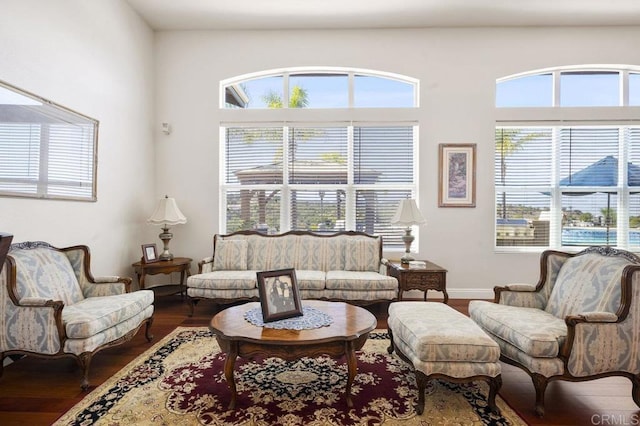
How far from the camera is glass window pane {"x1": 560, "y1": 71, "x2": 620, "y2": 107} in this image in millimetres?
4668

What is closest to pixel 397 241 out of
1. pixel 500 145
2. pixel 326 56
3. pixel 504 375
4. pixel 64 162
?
pixel 500 145

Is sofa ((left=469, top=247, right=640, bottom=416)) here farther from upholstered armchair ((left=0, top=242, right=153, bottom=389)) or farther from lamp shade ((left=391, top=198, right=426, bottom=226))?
upholstered armchair ((left=0, top=242, right=153, bottom=389))

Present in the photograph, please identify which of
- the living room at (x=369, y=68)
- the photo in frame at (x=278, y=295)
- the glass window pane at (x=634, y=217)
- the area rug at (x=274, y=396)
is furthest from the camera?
the glass window pane at (x=634, y=217)

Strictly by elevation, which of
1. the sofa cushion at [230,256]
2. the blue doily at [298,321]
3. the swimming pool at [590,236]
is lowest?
the blue doily at [298,321]

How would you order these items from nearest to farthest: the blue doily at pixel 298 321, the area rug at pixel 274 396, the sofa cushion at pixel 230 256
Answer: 1. the area rug at pixel 274 396
2. the blue doily at pixel 298 321
3. the sofa cushion at pixel 230 256

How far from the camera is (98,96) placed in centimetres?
368

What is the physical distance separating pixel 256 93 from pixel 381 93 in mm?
1779

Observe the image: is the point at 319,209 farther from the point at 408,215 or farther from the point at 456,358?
the point at 456,358

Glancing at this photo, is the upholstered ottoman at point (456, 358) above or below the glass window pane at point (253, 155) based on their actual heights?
below

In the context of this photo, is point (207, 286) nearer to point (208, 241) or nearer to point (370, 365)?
point (208, 241)

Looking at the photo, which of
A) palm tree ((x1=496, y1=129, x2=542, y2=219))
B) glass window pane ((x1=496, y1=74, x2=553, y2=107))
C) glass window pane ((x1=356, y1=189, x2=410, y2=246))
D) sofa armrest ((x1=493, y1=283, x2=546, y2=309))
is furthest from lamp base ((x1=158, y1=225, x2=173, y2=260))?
glass window pane ((x1=496, y1=74, x2=553, y2=107))

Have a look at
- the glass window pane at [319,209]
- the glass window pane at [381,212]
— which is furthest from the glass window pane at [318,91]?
the glass window pane at [381,212]

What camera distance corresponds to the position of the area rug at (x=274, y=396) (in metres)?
1.94

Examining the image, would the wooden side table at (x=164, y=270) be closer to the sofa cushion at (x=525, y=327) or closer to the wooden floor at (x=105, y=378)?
the wooden floor at (x=105, y=378)
